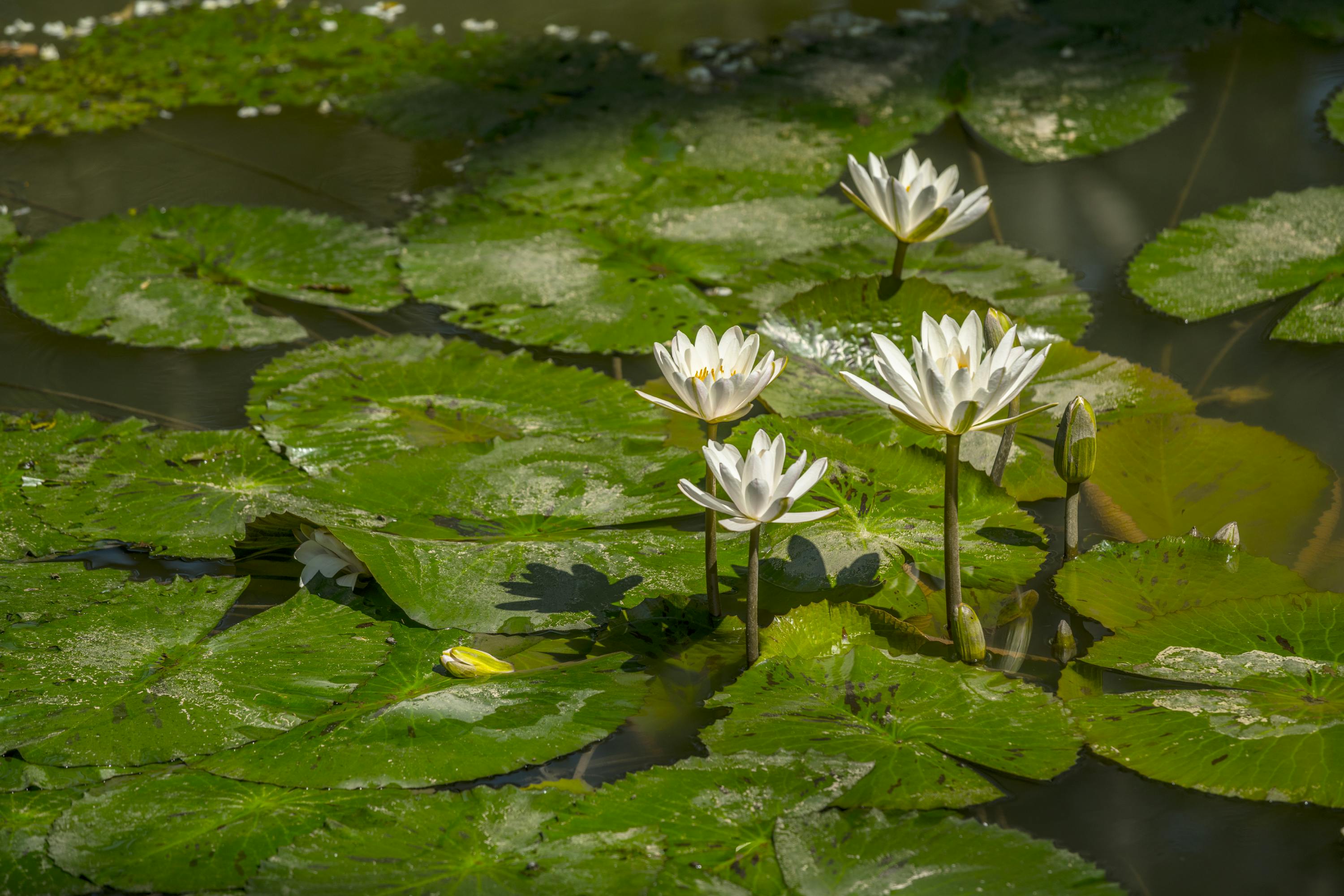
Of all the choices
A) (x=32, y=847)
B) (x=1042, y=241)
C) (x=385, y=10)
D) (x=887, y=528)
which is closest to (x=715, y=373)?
(x=887, y=528)

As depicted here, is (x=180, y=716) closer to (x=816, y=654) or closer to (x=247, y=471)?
(x=247, y=471)

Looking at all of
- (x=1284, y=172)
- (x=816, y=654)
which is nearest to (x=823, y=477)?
(x=816, y=654)

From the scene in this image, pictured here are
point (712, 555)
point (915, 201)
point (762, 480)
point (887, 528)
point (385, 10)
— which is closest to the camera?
point (762, 480)

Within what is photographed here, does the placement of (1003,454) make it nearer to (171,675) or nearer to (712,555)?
(712,555)

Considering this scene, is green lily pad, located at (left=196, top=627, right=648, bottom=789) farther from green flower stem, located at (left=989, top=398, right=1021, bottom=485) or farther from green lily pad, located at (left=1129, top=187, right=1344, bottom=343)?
green lily pad, located at (left=1129, top=187, right=1344, bottom=343)

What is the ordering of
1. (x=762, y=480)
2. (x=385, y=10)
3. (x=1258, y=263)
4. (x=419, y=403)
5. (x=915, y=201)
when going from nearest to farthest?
(x=762, y=480) < (x=915, y=201) < (x=419, y=403) < (x=1258, y=263) < (x=385, y=10)

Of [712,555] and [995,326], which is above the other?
[995,326]

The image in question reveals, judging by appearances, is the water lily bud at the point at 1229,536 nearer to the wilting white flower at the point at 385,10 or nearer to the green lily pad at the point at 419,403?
the green lily pad at the point at 419,403
